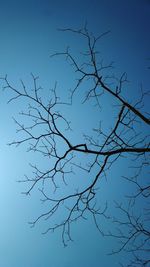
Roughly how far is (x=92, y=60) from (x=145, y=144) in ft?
5.41

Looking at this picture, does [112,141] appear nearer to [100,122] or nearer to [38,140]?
[100,122]

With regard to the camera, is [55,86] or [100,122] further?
[100,122]

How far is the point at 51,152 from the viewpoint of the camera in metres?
4.52

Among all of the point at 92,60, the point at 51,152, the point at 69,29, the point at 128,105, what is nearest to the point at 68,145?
the point at 51,152

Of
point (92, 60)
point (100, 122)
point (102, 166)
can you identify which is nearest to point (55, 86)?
A: point (92, 60)

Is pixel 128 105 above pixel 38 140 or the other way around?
above

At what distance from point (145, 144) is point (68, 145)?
134cm

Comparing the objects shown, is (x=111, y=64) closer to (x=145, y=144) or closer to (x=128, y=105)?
(x=128, y=105)

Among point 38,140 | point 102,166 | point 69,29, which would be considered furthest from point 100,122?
point 69,29

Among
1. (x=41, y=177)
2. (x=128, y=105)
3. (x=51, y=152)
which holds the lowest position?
(x=41, y=177)

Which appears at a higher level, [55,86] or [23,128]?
[55,86]

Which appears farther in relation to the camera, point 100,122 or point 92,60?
point 100,122

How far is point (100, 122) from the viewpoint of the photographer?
15.9 feet

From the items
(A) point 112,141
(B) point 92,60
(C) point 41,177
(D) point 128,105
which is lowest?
(C) point 41,177
